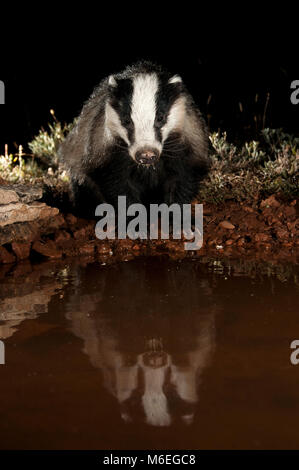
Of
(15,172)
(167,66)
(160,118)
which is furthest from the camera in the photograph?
(167,66)

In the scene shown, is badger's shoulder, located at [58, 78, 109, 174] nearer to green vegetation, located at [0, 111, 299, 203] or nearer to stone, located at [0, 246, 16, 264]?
green vegetation, located at [0, 111, 299, 203]

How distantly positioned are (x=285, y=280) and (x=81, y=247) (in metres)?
1.42

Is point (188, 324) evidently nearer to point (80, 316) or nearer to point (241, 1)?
point (80, 316)

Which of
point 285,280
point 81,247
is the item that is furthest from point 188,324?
→ point 81,247

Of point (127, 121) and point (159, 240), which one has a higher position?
point (127, 121)

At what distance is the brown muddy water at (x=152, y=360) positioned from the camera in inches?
68.1

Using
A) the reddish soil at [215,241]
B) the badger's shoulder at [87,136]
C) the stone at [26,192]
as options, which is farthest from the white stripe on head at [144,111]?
the stone at [26,192]

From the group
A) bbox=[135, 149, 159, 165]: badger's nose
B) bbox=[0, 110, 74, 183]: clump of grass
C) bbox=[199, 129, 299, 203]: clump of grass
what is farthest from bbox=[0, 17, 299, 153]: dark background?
bbox=[135, 149, 159, 165]: badger's nose

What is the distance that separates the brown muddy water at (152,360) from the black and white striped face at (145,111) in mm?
894

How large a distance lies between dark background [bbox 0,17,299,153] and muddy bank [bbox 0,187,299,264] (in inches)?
91.8

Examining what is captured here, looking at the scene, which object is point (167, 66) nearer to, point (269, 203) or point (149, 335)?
point (269, 203)

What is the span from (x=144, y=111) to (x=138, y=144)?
236 mm

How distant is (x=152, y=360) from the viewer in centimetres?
221

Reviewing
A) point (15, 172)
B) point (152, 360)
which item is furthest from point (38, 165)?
point (152, 360)
